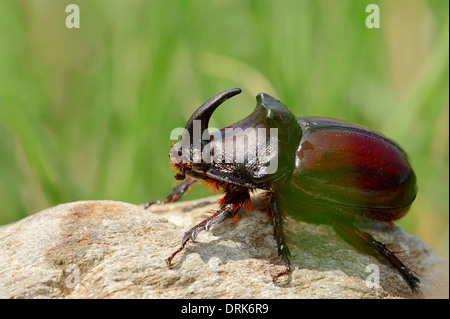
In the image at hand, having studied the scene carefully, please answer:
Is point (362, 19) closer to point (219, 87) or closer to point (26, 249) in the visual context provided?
point (219, 87)

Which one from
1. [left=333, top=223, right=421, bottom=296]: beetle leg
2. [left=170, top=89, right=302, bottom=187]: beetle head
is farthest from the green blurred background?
[left=333, top=223, right=421, bottom=296]: beetle leg

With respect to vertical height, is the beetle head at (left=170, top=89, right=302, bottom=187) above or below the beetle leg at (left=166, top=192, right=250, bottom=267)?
above

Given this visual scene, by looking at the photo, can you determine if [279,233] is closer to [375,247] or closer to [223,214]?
[223,214]

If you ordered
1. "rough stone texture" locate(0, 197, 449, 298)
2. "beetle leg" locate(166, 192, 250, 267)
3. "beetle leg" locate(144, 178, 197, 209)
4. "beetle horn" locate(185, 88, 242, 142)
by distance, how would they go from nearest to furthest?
"rough stone texture" locate(0, 197, 449, 298), "beetle leg" locate(166, 192, 250, 267), "beetle horn" locate(185, 88, 242, 142), "beetle leg" locate(144, 178, 197, 209)

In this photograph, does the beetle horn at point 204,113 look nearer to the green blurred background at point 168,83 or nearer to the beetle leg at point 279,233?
the beetle leg at point 279,233

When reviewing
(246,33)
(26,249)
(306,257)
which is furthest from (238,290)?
(246,33)

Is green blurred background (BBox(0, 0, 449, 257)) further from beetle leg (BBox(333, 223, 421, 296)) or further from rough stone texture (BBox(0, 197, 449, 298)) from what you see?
beetle leg (BBox(333, 223, 421, 296))
